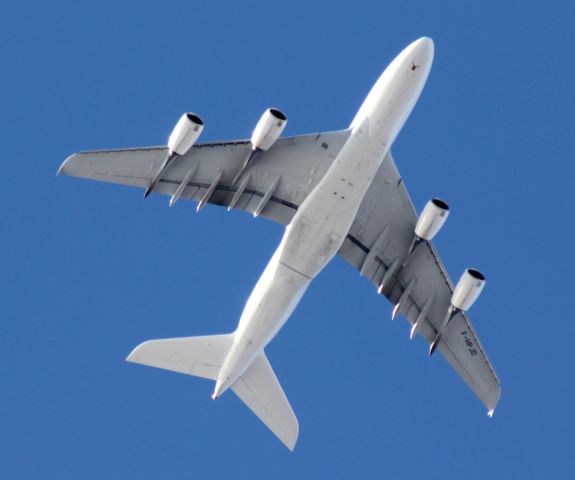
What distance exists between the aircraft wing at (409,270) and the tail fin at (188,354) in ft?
25.4

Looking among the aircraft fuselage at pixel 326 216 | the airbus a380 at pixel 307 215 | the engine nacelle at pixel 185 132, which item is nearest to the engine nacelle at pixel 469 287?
the airbus a380 at pixel 307 215

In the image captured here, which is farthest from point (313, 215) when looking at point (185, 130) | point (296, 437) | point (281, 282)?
point (296, 437)

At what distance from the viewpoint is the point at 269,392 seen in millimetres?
55188

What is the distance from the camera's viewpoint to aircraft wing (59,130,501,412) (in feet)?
179

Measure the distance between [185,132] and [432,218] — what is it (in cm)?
1174

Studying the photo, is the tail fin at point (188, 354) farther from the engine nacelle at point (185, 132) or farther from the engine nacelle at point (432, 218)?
the engine nacelle at point (432, 218)

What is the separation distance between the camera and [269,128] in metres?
53.8

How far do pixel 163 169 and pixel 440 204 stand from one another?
1243cm

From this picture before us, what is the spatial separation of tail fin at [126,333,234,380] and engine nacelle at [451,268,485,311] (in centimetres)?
1067

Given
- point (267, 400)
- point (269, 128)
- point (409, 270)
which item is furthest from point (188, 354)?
point (409, 270)

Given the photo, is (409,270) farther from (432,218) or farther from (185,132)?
(185,132)

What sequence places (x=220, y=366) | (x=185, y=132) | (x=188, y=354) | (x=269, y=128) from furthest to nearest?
(x=188, y=354) → (x=220, y=366) → (x=269, y=128) → (x=185, y=132)

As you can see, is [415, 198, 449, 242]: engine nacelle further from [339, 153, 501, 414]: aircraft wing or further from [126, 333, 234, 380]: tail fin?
[126, 333, 234, 380]: tail fin

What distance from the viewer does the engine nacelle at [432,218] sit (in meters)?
55.2
